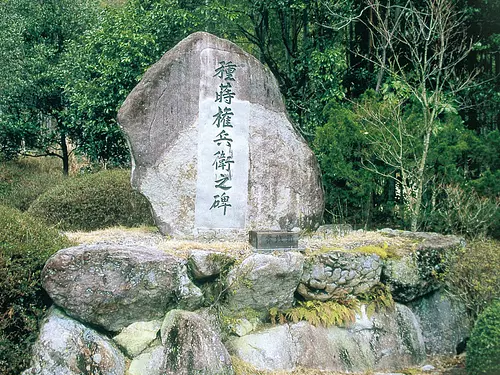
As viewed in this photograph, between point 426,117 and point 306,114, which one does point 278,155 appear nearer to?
point 426,117

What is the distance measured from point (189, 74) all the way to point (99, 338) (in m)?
3.32

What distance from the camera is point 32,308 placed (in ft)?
18.6

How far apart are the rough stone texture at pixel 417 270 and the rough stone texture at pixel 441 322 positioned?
132 mm

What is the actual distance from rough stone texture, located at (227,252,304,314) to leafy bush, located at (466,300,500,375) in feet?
6.01

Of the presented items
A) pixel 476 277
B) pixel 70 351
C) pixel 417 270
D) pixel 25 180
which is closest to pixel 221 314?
pixel 70 351

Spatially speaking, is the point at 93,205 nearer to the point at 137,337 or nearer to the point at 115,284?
the point at 115,284

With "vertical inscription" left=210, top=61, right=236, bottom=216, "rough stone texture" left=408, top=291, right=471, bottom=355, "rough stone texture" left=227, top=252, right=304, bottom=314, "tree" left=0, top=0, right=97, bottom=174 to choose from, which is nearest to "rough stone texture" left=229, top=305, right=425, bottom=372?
"rough stone texture" left=408, top=291, right=471, bottom=355

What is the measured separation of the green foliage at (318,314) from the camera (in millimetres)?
6379

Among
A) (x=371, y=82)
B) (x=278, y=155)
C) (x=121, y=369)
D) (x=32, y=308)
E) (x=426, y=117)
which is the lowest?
(x=121, y=369)

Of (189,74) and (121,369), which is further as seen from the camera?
(189,74)

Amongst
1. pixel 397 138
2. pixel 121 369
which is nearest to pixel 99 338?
pixel 121 369

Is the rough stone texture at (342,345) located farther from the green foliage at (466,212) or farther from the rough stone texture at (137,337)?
the green foliage at (466,212)

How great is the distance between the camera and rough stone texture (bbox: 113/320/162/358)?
5789 millimetres

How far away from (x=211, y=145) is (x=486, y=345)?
3.74 meters
